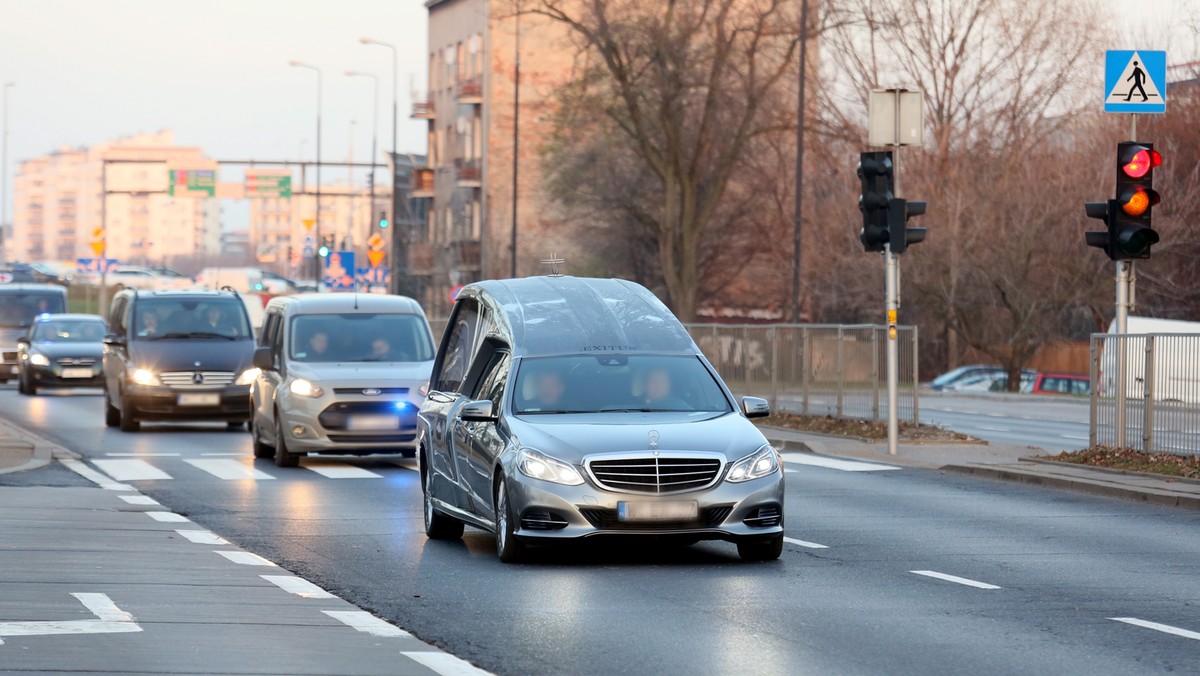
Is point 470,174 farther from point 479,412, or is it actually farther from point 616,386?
point 479,412

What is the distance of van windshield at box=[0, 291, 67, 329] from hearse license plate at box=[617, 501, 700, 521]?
36910 mm

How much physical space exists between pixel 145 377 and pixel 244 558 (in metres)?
16.1

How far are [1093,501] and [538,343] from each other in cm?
650

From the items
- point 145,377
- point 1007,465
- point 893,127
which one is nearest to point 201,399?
point 145,377

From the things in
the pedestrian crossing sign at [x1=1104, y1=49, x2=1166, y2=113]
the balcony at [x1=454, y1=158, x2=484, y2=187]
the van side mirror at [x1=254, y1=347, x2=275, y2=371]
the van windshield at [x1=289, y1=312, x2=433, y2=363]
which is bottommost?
the van side mirror at [x1=254, y1=347, x2=275, y2=371]

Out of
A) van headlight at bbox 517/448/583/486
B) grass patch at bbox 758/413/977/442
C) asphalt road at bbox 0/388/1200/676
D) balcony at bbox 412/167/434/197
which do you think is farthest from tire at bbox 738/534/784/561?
balcony at bbox 412/167/434/197

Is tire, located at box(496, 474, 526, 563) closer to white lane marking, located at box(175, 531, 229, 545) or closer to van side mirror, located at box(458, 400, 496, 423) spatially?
van side mirror, located at box(458, 400, 496, 423)

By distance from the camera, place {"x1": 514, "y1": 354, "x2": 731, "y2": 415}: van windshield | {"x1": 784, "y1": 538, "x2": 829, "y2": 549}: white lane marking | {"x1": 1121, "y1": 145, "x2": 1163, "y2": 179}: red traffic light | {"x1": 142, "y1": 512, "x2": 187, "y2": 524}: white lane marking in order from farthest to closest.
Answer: {"x1": 1121, "y1": 145, "x2": 1163, "y2": 179}: red traffic light
{"x1": 142, "y1": 512, "x2": 187, "y2": 524}: white lane marking
{"x1": 784, "y1": 538, "x2": 829, "y2": 549}: white lane marking
{"x1": 514, "y1": 354, "x2": 731, "y2": 415}: van windshield

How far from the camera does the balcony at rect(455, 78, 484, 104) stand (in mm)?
90000

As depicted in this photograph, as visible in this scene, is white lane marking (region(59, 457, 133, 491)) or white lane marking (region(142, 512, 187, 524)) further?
white lane marking (region(59, 457, 133, 491))

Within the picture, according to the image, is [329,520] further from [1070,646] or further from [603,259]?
[603,259]

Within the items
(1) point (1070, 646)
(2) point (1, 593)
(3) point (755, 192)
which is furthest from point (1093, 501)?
(3) point (755, 192)

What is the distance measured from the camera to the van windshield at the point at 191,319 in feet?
96.9

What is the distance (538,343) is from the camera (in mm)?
13852
